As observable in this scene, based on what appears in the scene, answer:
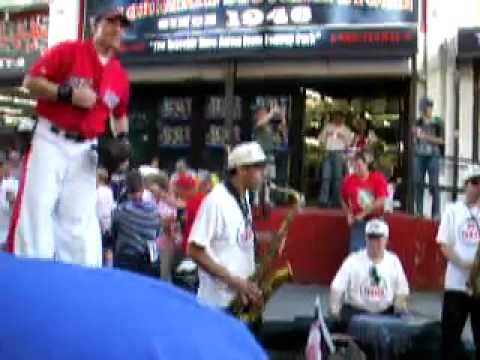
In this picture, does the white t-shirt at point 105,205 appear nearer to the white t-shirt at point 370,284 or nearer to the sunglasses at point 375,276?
the white t-shirt at point 370,284

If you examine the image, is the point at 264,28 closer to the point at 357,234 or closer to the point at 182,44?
the point at 182,44

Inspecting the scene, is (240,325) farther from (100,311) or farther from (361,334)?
(361,334)

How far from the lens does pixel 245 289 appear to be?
18.7 ft

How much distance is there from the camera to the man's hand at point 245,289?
18.6 feet

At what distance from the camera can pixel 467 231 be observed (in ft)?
29.0

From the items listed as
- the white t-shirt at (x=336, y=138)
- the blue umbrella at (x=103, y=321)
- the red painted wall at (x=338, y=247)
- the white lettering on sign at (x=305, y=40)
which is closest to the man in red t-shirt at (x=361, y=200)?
the red painted wall at (x=338, y=247)

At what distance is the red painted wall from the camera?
1343 cm

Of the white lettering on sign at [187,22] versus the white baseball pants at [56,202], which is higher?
the white lettering on sign at [187,22]

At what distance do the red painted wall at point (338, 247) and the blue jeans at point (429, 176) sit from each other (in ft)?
3.87

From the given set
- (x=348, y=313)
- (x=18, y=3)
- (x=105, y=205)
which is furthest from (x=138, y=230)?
(x=18, y=3)

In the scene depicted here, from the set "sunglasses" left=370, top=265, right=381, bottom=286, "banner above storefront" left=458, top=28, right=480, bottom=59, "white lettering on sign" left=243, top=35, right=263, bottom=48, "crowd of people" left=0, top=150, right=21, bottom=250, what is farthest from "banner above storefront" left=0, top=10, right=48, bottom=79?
"sunglasses" left=370, top=265, right=381, bottom=286

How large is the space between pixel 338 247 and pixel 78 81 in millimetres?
8852

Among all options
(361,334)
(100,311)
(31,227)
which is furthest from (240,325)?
(361,334)

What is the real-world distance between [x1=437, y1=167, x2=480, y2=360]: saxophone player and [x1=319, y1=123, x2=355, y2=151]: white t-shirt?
7.25 m
